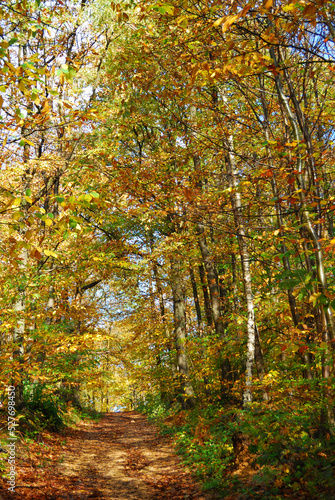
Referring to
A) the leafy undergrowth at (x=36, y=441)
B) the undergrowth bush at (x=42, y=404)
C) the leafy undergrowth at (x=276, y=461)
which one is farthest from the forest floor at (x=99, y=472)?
the leafy undergrowth at (x=276, y=461)

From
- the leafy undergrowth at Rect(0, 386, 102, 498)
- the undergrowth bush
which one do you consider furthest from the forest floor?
the undergrowth bush

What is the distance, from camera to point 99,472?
799 cm

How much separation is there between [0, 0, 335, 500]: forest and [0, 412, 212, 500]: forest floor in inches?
15.6

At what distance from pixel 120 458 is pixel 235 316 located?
515cm

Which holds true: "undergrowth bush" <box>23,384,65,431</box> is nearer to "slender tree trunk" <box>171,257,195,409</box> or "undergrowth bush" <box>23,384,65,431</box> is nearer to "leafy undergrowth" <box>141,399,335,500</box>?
"slender tree trunk" <box>171,257,195,409</box>

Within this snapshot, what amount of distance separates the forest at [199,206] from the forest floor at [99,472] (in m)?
0.40

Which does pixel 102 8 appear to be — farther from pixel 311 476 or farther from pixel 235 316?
pixel 311 476

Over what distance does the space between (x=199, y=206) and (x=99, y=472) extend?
6.53 metres

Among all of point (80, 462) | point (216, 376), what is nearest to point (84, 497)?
point (80, 462)

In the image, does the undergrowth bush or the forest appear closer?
the forest

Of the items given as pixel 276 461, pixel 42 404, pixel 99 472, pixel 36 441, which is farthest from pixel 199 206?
pixel 42 404

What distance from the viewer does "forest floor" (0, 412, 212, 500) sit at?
20.3 feet

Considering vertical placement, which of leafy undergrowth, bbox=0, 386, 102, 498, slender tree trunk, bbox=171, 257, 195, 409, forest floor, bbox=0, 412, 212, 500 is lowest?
forest floor, bbox=0, 412, 212, 500

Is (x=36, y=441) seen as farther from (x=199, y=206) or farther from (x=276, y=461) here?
(x=199, y=206)
